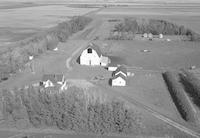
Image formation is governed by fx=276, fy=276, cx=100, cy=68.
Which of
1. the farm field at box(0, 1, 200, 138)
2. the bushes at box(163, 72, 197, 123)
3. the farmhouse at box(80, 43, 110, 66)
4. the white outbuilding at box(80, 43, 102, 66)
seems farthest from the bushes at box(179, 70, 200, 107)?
the white outbuilding at box(80, 43, 102, 66)

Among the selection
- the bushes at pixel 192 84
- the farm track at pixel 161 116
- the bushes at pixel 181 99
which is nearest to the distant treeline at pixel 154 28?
the bushes at pixel 192 84

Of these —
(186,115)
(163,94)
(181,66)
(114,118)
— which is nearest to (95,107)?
(114,118)

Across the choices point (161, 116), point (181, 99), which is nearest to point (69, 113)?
point (161, 116)

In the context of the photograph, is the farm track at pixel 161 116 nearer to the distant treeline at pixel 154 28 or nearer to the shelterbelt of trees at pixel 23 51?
the shelterbelt of trees at pixel 23 51

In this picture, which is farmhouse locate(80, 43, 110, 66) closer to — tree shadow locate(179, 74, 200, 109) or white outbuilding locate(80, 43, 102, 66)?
white outbuilding locate(80, 43, 102, 66)

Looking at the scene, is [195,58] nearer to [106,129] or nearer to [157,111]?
[157,111]

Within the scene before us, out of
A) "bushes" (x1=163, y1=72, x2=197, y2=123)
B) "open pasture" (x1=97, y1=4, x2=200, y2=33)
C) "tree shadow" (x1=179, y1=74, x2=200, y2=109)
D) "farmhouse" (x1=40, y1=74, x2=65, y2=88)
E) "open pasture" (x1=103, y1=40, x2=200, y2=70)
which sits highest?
"farmhouse" (x1=40, y1=74, x2=65, y2=88)
